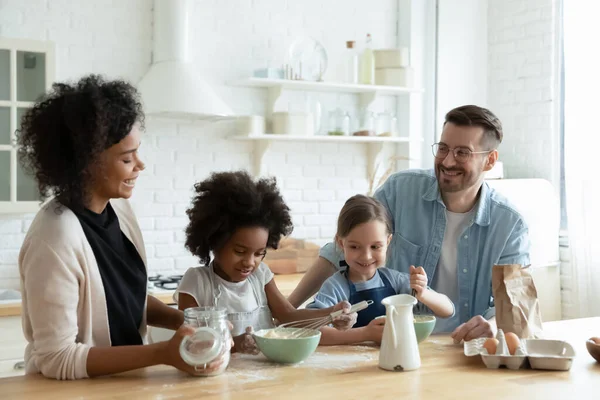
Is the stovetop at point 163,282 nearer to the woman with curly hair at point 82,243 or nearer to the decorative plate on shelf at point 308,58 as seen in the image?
the decorative plate on shelf at point 308,58

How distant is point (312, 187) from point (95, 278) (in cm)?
316

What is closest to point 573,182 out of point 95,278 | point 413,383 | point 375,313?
point 375,313

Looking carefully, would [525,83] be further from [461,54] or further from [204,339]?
[204,339]

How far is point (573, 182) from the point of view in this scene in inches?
181

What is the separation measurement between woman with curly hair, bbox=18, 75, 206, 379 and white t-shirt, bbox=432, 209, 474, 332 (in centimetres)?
122

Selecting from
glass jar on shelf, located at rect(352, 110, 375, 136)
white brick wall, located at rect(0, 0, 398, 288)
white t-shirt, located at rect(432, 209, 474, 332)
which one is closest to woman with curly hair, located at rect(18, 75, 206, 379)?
white t-shirt, located at rect(432, 209, 474, 332)

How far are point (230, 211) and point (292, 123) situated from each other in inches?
98.0

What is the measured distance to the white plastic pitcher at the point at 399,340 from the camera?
6.02 feet

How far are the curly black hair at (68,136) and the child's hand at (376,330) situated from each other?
87 cm

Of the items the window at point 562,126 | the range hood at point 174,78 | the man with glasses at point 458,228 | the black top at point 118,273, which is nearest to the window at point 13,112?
the range hood at point 174,78

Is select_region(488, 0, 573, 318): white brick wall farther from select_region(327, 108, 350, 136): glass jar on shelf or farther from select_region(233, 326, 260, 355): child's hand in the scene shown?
select_region(233, 326, 260, 355): child's hand

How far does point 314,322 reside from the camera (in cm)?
211

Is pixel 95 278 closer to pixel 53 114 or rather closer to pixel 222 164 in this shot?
pixel 53 114

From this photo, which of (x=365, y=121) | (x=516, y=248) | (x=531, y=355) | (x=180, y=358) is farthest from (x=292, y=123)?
(x=180, y=358)
